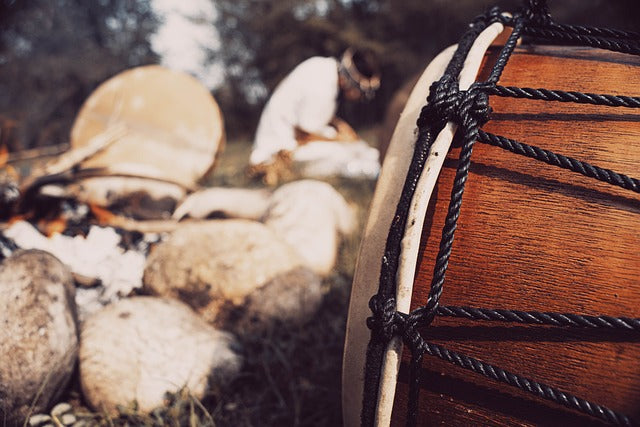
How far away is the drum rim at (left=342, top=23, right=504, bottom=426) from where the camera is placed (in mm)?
773

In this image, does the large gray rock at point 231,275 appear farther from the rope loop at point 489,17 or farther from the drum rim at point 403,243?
the rope loop at point 489,17

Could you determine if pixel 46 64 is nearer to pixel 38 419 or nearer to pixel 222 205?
pixel 222 205

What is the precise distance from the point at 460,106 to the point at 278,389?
3.44 feet

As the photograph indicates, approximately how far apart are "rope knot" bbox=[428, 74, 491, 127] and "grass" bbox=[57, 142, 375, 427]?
91cm

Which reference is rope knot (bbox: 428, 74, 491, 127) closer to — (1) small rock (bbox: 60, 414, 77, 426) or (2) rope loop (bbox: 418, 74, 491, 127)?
(2) rope loop (bbox: 418, 74, 491, 127)

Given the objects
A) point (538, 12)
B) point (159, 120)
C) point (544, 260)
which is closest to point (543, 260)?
point (544, 260)

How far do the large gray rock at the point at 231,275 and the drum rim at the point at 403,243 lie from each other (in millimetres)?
763

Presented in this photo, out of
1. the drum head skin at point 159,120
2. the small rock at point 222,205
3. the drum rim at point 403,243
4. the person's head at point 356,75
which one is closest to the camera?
the drum rim at point 403,243

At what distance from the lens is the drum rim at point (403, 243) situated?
0.77m

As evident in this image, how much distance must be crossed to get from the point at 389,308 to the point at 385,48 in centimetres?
1281

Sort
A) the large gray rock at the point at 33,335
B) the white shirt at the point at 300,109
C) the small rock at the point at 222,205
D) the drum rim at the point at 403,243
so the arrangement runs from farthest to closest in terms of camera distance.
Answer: the white shirt at the point at 300,109 → the small rock at the point at 222,205 → the large gray rock at the point at 33,335 → the drum rim at the point at 403,243

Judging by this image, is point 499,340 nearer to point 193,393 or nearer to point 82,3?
point 193,393

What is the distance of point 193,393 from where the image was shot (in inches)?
51.0

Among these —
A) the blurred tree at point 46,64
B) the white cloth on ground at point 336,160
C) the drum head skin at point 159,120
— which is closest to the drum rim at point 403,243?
the drum head skin at point 159,120
